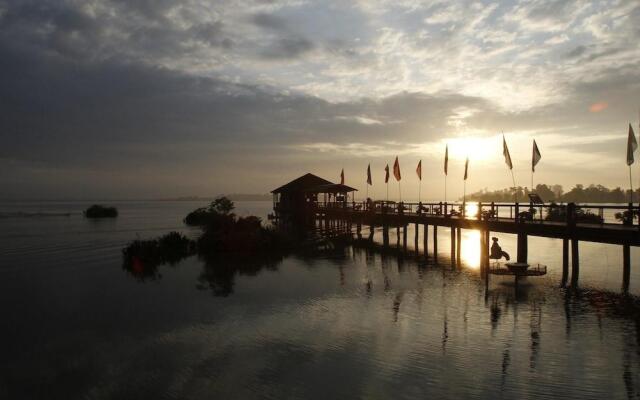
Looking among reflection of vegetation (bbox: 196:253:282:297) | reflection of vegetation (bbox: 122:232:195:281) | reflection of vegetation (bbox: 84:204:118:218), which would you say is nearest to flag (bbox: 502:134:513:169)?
reflection of vegetation (bbox: 196:253:282:297)

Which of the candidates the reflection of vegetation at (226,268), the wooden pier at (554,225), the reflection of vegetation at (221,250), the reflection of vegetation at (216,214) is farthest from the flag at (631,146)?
the reflection of vegetation at (216,214)

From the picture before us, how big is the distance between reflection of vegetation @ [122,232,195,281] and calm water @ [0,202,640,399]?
82.1 inches

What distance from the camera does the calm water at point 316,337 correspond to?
10.4 m

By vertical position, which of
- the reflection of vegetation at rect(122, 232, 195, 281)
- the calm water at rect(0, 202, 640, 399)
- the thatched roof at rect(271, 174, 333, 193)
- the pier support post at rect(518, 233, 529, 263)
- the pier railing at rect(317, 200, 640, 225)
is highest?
the thatched roof at rect(271, 174, 333, 193)

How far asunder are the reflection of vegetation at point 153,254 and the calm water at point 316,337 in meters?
2.08

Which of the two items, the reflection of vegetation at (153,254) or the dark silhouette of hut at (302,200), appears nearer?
the reflection of vegetation at (153,254)

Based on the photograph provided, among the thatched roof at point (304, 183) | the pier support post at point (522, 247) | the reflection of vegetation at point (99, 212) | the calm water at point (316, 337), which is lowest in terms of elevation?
the calm water at point (316, 337)

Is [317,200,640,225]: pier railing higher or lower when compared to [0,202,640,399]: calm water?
higher

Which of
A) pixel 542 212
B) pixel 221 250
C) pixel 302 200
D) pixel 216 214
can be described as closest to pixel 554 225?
pixel 542 212

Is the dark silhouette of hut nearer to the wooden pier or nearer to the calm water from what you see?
the wooden pier

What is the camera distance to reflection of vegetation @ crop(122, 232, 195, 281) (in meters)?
28.0

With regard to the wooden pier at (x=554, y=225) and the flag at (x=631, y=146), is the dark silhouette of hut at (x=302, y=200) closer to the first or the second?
the wooden pier at (x=554, y=225)

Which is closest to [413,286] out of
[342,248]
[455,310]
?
[455,310]

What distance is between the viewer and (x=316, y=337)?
13.9 metres
